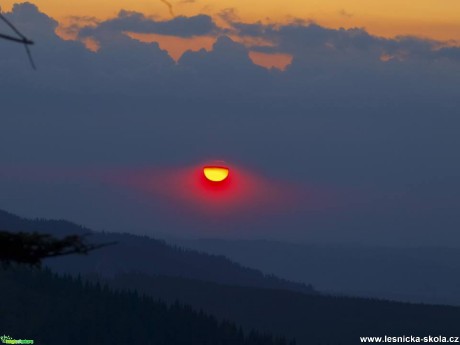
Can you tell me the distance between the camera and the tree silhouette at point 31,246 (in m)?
9.76

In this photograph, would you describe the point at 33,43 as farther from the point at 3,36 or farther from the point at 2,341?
the point at 2,341

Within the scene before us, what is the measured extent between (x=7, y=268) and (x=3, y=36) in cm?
260

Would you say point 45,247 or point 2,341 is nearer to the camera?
point 45,247

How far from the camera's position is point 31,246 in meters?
9.97

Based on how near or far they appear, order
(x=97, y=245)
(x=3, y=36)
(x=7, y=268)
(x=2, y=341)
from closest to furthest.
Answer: (x=3, y=36)
(x=97, y=245)
(x=7, y=268)
(x=2, y=341)

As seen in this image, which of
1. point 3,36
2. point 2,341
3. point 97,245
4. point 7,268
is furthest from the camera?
point 2,341

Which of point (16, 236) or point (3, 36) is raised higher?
point (3, 36)

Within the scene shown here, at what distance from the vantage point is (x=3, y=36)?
26.8 feet

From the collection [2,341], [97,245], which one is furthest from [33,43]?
[2,341]

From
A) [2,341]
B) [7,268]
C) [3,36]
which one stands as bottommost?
[7,268]

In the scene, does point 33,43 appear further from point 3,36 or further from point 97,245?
point 97,245

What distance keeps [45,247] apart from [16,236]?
27 cm

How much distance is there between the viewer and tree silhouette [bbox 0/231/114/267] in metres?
9.76

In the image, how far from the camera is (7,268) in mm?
9992
